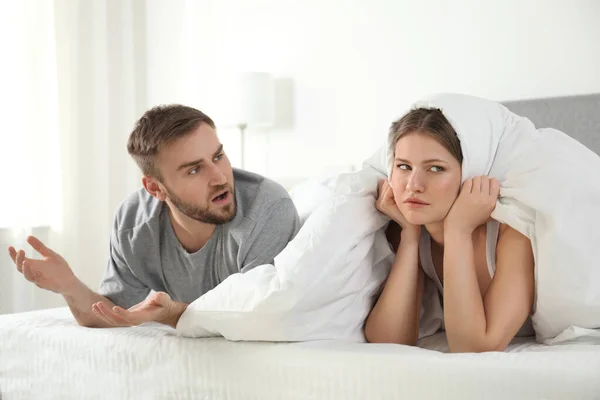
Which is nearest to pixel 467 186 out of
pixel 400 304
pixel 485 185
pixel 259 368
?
pixel 485 185

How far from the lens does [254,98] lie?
362 cm

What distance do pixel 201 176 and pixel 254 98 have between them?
1864 millimetres

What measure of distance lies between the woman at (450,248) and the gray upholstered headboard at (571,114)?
1.35 metres

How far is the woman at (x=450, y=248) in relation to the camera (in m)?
1.41

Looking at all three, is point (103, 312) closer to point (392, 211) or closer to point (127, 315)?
point (127, 315)

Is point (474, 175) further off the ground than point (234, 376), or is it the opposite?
point (474, 175)

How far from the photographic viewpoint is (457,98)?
156cm

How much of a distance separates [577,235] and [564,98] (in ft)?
5.09

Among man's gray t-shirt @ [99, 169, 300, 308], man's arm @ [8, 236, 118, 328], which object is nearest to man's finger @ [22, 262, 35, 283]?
man's arm @ [8, 236, 118, 328]

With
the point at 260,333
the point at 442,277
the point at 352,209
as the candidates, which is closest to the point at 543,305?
the point at 442,277

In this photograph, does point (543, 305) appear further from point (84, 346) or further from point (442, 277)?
point (84, 346)

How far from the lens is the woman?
1414mm

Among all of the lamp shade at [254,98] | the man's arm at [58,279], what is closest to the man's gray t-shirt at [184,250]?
the man's arm at [58,279]

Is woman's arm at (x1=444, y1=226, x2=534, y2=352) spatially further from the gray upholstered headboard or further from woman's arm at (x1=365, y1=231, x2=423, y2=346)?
the gray upholstered headboard
